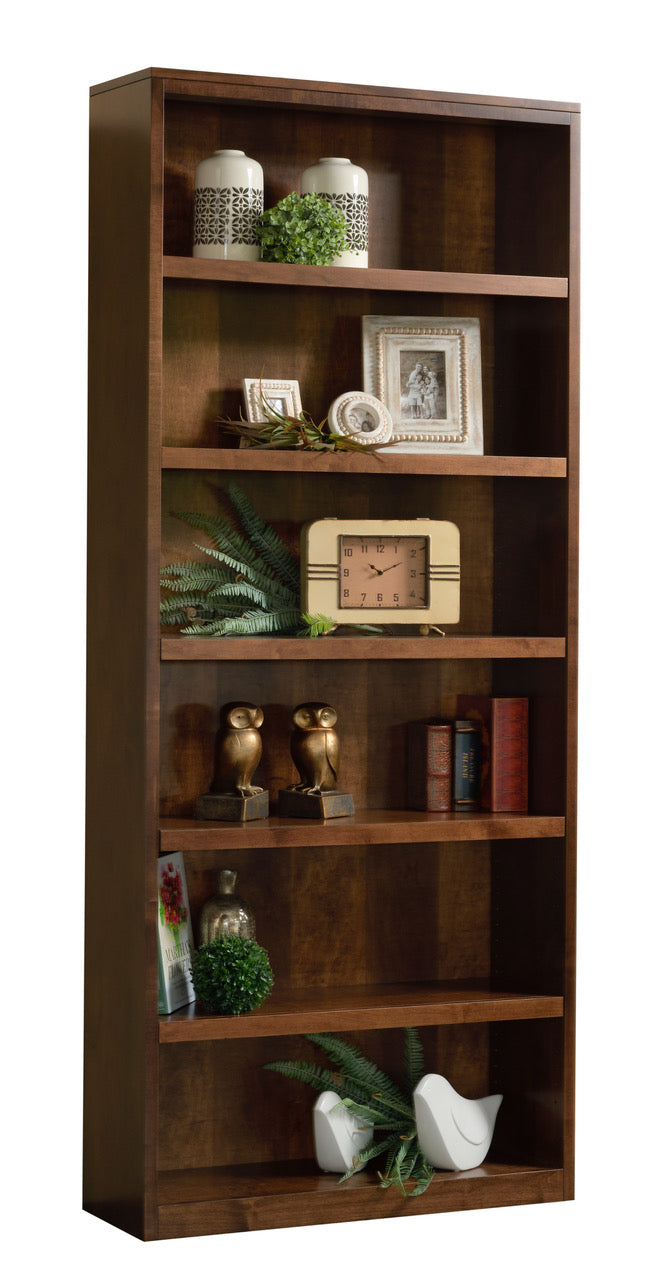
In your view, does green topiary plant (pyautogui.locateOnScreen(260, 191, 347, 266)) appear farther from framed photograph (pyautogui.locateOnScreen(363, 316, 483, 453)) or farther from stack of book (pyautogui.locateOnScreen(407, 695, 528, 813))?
stack of book (pyautogui.locateOnScreen(407, 695, 528, 813))

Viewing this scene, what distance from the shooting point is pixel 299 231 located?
4133 mm

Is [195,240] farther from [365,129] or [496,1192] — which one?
[496,1192]

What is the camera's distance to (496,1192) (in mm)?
4301

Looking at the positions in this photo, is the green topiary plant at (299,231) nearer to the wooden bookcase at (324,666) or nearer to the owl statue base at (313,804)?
the wooden bookcase at (324,666)

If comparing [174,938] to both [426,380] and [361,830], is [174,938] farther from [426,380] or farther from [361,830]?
[426,380]

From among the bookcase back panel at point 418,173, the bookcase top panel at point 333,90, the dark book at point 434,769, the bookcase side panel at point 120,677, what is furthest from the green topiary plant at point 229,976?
the bookcase top panel at point 333,90

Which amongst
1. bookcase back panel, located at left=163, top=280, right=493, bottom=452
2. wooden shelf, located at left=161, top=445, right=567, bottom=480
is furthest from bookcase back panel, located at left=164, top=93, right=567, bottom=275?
Answer: wooden shelf, located at left=161, top=445, right=567, bottom=480

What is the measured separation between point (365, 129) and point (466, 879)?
6.17 ft

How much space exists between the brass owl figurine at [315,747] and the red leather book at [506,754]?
41 centimetres

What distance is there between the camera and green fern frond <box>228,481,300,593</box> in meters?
4.32

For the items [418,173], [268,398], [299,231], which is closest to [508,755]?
[268,398]

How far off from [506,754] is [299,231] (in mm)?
1343

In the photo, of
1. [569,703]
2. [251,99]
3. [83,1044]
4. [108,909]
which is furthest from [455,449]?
[83,1044]

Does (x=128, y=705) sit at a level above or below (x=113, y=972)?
above
